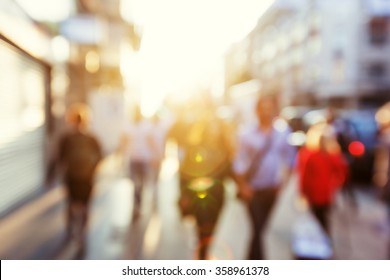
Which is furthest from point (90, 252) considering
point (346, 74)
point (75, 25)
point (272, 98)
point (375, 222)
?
point (346, 74)

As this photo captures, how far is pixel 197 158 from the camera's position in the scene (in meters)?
3.81

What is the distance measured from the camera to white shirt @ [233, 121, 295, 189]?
3.96 metres

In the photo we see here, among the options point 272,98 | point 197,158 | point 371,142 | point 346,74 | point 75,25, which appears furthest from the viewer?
point 346,74

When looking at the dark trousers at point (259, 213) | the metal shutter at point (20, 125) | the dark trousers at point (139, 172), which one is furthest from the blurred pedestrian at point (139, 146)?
the dark trousers at point (259, 213)

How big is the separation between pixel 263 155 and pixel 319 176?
658mm

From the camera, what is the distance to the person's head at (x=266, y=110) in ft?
12.9

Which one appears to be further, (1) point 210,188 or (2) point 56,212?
(2) point 56,212

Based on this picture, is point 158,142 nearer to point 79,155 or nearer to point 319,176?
point 79,155

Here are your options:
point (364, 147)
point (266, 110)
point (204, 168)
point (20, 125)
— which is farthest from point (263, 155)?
point (364, 147)

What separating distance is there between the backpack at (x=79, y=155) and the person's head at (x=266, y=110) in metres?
2.03

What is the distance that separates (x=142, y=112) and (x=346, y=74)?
28.3m

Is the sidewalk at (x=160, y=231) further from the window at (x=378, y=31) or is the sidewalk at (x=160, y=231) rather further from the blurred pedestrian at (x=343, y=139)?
the window at (x=378, y=31)
